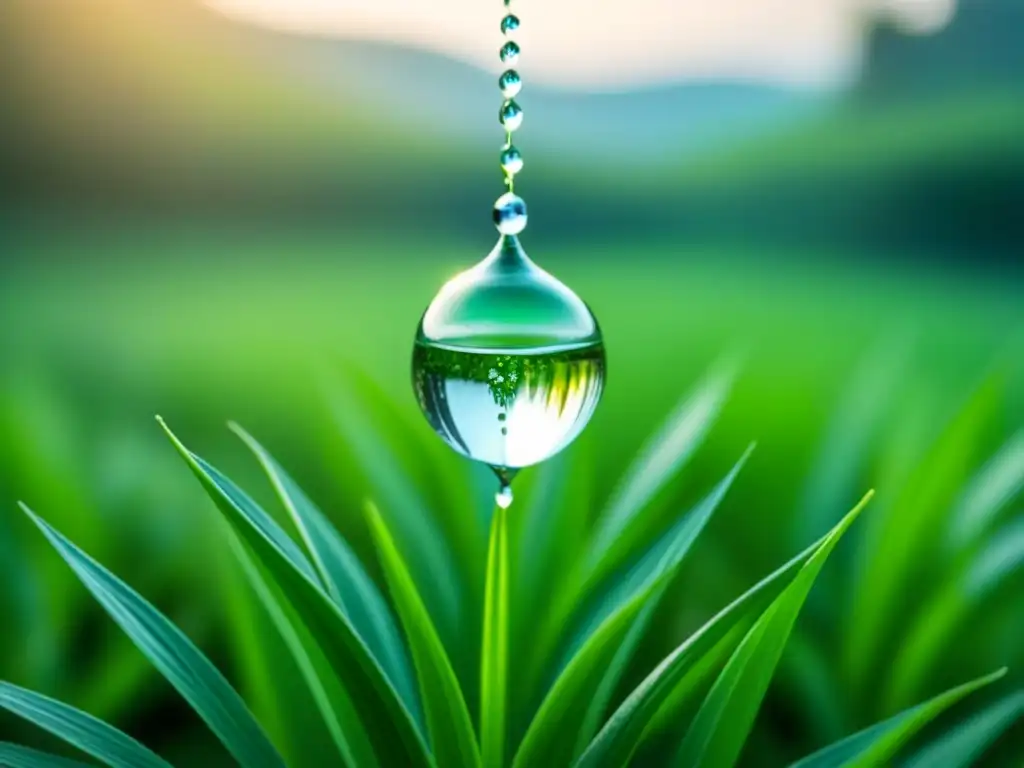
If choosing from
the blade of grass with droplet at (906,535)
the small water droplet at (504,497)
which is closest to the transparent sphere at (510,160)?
the small water droplet at (504,497)

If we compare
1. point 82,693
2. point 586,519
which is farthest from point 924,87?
point 82,693

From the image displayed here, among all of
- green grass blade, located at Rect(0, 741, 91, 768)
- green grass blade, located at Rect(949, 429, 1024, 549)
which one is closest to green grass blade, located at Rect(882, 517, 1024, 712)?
green grass blade, located at Rect(949, 429, 1024, 549)

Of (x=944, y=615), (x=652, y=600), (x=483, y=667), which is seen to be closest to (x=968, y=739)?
(x=944, y=615)

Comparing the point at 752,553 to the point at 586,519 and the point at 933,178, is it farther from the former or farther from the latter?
the point at 933,178

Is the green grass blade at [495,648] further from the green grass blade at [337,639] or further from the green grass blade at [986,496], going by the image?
the green grass blade at [986,496]

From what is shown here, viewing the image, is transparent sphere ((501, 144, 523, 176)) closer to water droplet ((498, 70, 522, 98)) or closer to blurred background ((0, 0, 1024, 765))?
water droplet ((498, 70, 522, 98))
